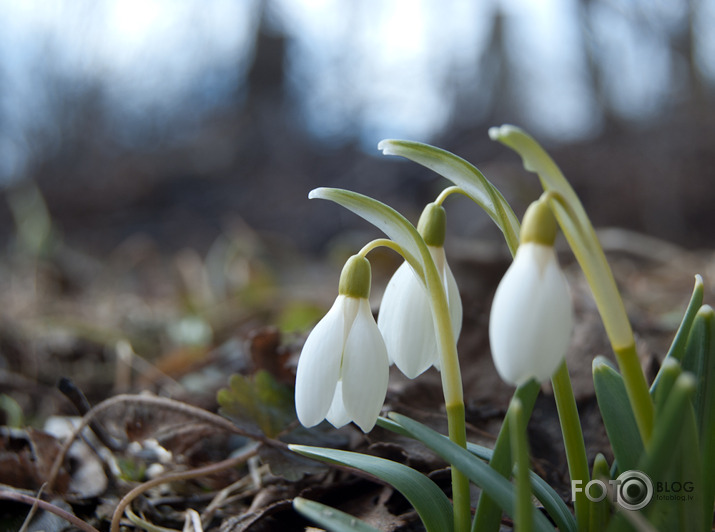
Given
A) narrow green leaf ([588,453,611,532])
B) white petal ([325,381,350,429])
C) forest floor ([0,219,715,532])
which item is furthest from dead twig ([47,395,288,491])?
narrow green leaf ([588,453,611,532])

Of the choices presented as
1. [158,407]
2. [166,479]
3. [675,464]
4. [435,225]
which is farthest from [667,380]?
[158,407]

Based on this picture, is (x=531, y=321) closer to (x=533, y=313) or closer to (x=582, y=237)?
(x=533, y=313)

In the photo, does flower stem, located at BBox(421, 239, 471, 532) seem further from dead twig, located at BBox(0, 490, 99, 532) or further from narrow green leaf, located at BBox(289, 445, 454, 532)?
dead twig, located at BBox(0, 490, 99, 532)

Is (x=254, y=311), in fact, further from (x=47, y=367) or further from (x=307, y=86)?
(x=307, y=86)

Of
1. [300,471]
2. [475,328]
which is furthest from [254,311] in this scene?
[300,471]

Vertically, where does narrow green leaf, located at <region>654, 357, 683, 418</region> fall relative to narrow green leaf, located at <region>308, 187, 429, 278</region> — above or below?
below

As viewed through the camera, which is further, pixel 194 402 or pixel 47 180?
pixel 47 180
